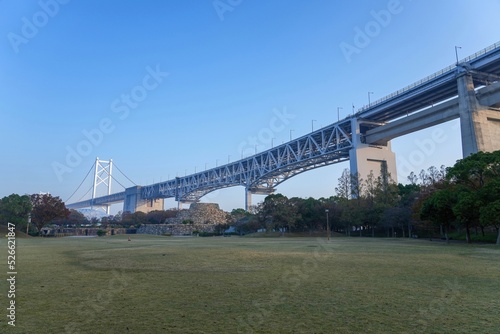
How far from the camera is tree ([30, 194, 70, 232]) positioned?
56219mm

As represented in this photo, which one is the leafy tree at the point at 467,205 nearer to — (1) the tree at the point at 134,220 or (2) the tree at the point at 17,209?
(2) the tree at the point at 17,209

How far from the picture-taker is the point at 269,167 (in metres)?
97.7

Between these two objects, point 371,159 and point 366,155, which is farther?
point 371,159

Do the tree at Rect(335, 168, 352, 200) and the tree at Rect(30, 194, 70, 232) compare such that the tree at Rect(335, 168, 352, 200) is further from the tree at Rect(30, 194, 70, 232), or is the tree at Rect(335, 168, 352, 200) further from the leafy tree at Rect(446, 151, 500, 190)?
the tree at Rect(30, 194, 70, 232)

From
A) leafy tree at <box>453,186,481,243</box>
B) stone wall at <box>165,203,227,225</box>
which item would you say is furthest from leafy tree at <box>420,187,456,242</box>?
stone wall at <box>165,203,227,225</box>

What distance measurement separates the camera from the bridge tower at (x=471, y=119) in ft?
152

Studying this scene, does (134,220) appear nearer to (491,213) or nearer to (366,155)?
(366,155)

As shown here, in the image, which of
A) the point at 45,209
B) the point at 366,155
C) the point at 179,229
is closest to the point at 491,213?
the point at 366,155

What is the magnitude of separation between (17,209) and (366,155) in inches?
2529

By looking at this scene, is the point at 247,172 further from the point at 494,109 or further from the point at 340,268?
the point at 340,268

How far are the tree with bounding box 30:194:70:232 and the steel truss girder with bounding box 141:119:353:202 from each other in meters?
54.0

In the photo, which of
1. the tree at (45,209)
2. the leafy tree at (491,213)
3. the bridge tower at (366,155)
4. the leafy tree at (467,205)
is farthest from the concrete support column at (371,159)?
the tree at (45,209)

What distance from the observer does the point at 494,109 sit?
162ft

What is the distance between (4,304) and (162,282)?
379cm
